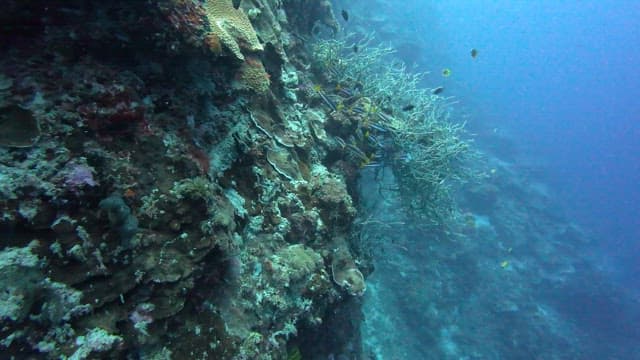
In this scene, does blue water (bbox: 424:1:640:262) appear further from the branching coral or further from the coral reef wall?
the coral reef wall

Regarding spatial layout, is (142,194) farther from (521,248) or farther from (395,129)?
(521,248)

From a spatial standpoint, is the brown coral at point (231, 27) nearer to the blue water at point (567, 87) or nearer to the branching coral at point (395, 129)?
the branching coral at point (395, 129)

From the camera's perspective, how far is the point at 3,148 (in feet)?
6.25

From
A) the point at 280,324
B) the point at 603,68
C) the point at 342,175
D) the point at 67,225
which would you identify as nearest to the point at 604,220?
the point at 342,175

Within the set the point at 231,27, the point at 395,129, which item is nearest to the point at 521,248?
the point at 395,129

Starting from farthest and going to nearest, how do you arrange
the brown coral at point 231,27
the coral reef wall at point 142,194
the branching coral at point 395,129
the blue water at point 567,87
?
the blue water at point 567,87
the branching coral at point 395,129
the brown coral at point 231,27
the coral reef wall at point 142,194

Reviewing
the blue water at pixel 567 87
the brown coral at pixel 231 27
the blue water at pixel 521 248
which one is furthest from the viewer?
→ the blue water at pixel 567 87

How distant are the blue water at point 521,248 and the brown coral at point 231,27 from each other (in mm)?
7419

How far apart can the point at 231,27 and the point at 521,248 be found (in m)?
16.1

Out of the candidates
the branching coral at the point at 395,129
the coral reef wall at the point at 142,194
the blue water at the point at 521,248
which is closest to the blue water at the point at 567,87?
the blue water at the point at 521,248

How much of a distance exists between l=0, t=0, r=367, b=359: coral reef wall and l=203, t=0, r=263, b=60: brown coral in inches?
0.7

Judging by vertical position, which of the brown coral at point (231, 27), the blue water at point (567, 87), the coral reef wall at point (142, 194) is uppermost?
the blue water at point (567, 87)

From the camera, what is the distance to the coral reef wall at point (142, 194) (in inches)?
73.5

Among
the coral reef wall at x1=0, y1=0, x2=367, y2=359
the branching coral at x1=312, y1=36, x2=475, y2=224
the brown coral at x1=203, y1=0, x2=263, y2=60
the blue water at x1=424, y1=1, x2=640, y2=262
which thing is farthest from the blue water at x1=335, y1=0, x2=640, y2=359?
the brown coral at x1=203, y1=0, x2=263, y2=60
